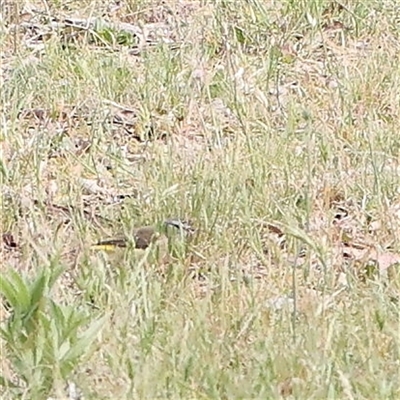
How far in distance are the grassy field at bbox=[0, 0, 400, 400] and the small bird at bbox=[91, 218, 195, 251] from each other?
0.12 ft

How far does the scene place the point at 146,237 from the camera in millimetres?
3037

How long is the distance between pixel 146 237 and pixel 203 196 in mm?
232

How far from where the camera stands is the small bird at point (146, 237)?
2946 millimetres

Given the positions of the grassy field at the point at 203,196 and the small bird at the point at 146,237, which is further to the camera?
the small bird at the point at 146,237

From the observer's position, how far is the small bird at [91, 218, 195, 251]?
2.95 metres

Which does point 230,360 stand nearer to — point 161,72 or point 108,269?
point 108,269

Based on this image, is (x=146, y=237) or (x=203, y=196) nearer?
(x=146, y=237)

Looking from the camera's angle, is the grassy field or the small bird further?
the small bird

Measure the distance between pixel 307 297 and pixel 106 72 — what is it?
177 cm

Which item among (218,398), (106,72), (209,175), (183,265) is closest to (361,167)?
(209,175)

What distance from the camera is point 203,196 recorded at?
3.17m

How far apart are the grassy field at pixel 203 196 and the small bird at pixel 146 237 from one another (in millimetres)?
37

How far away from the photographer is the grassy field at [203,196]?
2232mm

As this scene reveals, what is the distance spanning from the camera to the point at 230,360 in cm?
231
